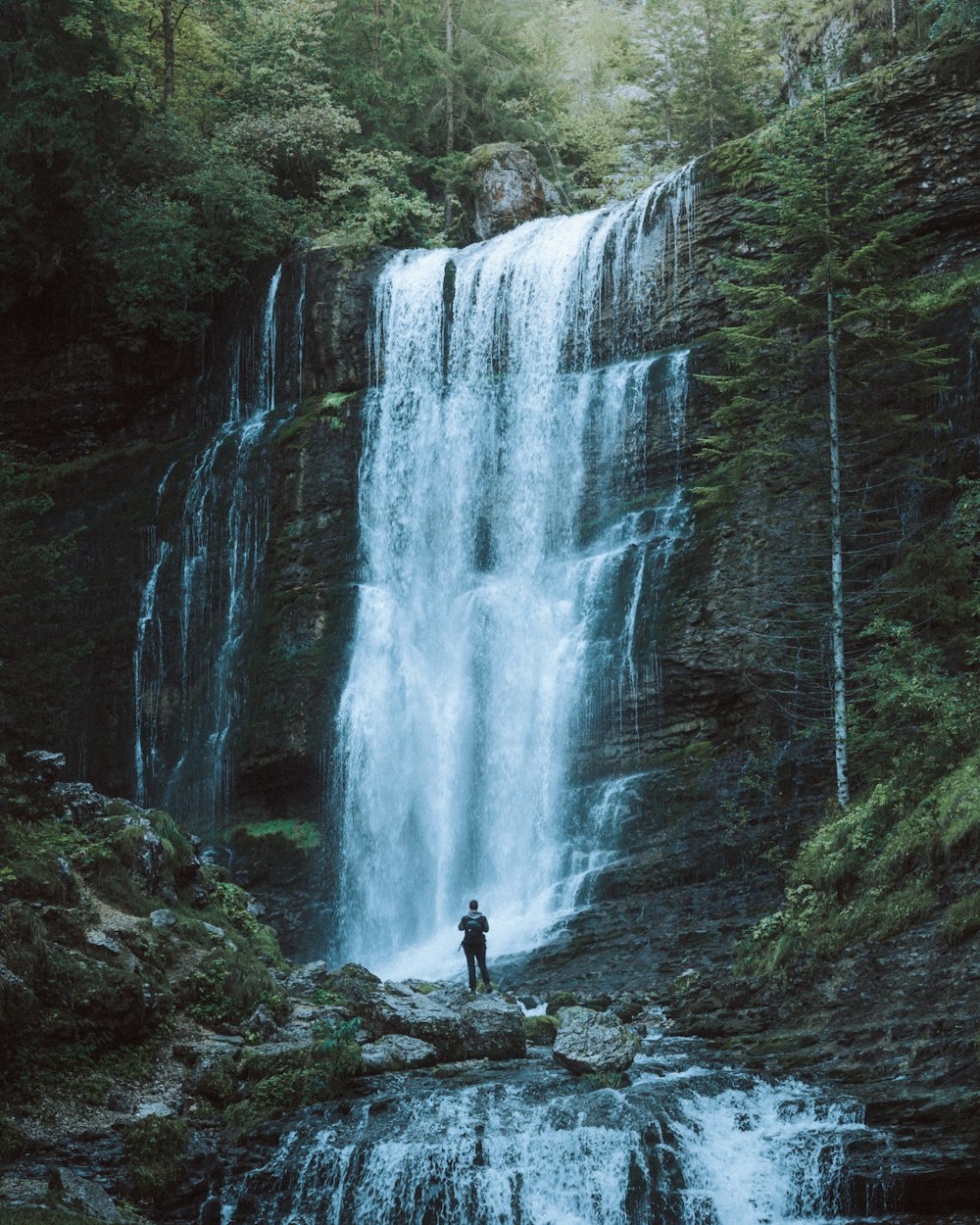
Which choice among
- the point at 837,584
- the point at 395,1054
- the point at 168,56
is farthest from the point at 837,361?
the point at 168,56

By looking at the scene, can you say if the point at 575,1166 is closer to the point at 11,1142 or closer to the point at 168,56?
the point at 11,1142

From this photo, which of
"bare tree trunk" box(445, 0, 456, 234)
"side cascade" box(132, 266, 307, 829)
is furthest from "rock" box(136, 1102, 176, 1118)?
"bare tree trunk" box(445, 0, 456, 234)

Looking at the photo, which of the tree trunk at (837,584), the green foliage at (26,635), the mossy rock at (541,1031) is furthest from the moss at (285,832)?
the tree trunk at (837,584)

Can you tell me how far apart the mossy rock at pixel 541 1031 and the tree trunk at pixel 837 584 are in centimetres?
526

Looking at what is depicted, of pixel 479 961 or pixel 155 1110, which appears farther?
pixel 479 961

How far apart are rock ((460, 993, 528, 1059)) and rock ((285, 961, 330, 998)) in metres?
2.48

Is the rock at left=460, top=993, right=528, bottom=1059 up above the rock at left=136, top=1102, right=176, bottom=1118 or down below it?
above

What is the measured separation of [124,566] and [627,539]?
12667 millimetres

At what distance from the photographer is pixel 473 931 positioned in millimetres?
15297

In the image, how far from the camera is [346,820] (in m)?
23.0

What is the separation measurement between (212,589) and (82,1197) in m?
19.4

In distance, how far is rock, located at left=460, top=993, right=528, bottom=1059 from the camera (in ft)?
39.9

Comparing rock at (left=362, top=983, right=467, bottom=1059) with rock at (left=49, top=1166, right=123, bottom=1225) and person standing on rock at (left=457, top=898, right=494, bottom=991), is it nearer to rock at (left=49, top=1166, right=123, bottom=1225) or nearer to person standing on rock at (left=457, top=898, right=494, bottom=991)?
person standing on rock at (left=457, top=898, right=494, bottom=991)

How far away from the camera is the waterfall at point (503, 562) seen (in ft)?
70.2
